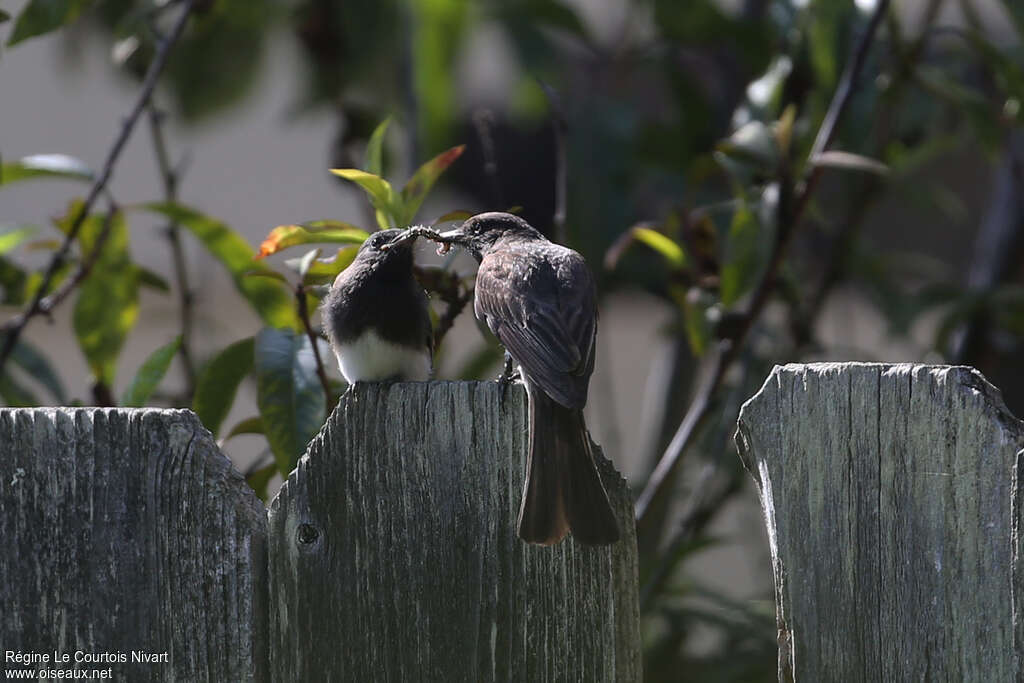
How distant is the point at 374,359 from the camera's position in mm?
2625

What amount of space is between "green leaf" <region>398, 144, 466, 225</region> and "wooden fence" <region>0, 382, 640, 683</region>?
83cm

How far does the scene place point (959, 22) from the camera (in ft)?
18.5

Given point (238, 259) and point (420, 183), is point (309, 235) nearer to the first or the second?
point (420, 183)

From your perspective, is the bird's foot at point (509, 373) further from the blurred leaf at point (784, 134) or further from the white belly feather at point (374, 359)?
the blurred leaf at point (784, 134)

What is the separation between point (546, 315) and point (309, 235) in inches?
22.9

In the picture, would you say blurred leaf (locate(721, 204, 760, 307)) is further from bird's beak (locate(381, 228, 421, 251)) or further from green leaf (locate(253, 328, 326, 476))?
green leaf (locate(253, 328, 326, 476))

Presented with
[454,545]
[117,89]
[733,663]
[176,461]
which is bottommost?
[733,663]

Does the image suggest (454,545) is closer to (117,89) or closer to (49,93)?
(117,89)

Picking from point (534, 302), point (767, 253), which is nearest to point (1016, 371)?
point (767, 253)

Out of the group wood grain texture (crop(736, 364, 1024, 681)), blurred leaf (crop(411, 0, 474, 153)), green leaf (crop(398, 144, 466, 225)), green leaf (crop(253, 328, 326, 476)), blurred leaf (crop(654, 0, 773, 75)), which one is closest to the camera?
wood grain texture (crop(736, 364, 1024, 681))

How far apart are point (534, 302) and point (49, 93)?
5.10 m

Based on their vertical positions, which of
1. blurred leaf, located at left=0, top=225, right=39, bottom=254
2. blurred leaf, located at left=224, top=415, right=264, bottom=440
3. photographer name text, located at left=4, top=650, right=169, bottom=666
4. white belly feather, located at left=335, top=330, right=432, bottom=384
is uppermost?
blurred leaf, located at left=0, top=225, right=39, bottom=254

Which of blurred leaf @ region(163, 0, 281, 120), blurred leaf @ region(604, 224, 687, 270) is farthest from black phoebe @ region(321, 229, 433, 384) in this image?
blurred leaf @ region(163, 0, 281, 120)

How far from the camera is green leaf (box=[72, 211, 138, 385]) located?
2.96 m
